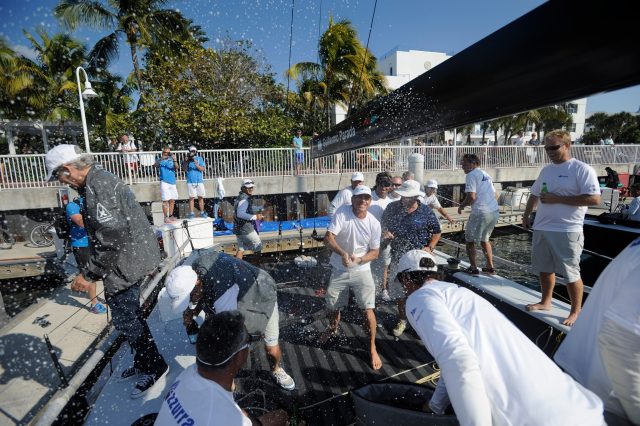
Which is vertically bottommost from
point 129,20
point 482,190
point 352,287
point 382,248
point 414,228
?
point 352,287

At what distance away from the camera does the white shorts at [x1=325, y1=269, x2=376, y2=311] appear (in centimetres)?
349

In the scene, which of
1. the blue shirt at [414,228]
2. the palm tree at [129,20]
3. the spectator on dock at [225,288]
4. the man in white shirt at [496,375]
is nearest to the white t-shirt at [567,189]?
the blue shirt at [414,228]

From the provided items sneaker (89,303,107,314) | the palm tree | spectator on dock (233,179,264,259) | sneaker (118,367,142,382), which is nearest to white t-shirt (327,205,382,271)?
sneaker (118,367,142,382)

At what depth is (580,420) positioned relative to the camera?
1.32 metres

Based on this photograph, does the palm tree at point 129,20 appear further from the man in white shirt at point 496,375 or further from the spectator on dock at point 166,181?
the man in white shirt at point 496,375

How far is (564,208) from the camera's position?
313cm

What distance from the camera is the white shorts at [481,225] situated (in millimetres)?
4664

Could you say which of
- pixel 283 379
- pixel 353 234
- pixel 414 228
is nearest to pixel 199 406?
pixel 283 379

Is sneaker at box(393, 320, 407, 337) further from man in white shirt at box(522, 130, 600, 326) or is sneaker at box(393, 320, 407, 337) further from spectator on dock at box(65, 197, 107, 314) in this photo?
spectator on dock at box(65, 197, 107, 314)

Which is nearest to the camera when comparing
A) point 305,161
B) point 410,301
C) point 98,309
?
point 410,301

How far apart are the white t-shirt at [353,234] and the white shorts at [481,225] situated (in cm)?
199

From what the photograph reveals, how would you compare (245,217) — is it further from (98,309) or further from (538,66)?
(538,66)

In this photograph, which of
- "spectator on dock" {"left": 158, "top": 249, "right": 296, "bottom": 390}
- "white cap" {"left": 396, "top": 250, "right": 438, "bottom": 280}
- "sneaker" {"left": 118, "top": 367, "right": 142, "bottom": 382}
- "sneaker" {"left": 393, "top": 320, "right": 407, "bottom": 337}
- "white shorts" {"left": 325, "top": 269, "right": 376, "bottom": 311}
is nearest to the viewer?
"white cap" {"left": 396, "top": 250, "right": 438, "bottom": 280}

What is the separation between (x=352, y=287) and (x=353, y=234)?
23.5 inches
